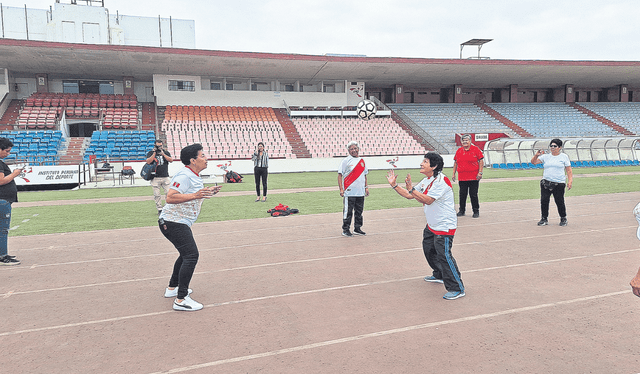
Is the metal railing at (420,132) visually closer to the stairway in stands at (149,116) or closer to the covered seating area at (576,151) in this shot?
the covered seating area at (576,151)

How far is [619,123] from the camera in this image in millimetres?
43688

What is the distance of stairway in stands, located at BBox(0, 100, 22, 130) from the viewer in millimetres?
30844

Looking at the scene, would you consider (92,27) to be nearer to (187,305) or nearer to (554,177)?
(554,177)

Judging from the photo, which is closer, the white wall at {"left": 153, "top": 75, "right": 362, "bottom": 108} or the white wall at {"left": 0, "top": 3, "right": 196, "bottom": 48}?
the white wall at {"left": 153, "top": 75, "right": 362, "bottom": 108}

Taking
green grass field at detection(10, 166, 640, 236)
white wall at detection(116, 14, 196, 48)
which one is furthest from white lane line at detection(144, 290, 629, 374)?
white wall at detection(116, 14, 196, 48)

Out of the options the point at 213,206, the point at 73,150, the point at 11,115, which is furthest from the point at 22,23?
the point at 213,206

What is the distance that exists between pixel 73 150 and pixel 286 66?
1740 centimetres

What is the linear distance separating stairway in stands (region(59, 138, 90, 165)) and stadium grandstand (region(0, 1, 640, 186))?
0.60 ft

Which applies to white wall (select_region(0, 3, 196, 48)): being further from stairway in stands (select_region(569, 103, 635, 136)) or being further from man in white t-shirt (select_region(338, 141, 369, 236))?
stairway in stands (select_region(569, 103, 635, 136))

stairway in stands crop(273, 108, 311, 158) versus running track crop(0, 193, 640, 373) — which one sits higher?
stairway in stands crop(273, 108, 311, 158)

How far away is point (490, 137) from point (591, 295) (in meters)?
35.2

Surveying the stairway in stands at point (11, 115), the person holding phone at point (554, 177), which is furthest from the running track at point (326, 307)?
the stairway in stands at point (11, 115)

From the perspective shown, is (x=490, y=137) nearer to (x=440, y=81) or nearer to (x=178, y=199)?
(x=440, y=81)

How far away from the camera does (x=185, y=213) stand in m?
4.72
